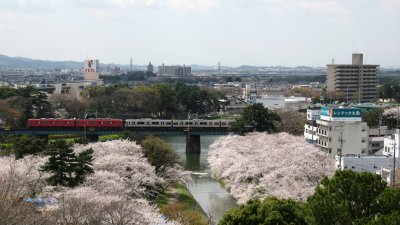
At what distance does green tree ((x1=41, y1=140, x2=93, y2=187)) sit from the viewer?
63.6ft

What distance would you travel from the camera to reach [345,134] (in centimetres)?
2980

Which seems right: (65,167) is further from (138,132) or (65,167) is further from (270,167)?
(138,132)

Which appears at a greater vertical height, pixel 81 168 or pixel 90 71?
pixel 90 71

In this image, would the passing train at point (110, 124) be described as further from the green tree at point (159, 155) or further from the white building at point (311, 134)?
the green tree at point (159, 155)

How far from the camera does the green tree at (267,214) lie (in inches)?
526

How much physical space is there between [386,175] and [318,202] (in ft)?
33.1

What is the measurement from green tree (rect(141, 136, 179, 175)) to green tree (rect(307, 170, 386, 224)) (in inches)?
550

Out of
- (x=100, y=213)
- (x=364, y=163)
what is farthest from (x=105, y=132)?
(x=100, y=213)

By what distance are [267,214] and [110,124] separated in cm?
2809

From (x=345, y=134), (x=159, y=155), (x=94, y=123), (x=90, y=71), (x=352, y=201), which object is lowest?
(x=94, y=123)

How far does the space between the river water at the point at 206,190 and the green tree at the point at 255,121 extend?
2.74m

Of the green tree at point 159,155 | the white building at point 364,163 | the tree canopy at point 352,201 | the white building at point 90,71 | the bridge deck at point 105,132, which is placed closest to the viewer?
the tree canopy at point 352,201

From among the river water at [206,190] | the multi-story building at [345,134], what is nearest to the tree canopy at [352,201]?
the river water at [206,190]

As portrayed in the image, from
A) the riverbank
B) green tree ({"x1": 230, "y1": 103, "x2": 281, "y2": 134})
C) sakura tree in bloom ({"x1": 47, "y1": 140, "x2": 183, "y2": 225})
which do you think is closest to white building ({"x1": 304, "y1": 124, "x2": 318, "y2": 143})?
green tree ({"x1": 230, "y1": 103, "x2": 281, "y2": 134})
